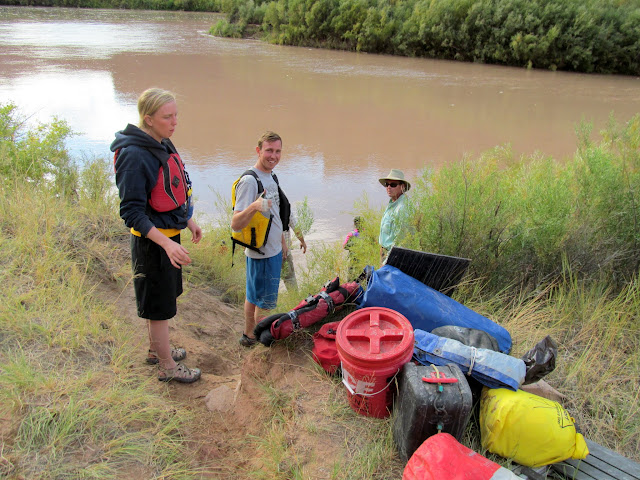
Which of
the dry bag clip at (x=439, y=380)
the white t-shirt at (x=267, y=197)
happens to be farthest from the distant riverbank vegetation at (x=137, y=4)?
the dry bag clip at (x=439, y=380)

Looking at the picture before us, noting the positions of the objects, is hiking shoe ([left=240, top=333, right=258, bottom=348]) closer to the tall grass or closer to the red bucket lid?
the tall grass

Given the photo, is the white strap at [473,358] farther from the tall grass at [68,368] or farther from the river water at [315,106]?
the river water at [315,106]

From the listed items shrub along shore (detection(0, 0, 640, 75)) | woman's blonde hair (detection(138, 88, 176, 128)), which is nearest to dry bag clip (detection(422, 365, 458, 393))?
woman's blonde hair (detection(138, 88, 176, 128))

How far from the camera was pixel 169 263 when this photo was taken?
8.46ft

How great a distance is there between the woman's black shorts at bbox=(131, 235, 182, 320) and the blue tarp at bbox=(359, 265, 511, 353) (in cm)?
122

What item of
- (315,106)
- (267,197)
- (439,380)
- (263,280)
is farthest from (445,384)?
(315,106)

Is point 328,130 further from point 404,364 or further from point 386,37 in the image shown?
point 386,37

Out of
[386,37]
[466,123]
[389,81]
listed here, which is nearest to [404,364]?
[466,123]

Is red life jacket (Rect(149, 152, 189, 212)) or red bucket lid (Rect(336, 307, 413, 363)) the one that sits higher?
red life jacket (Rect(149, 152, 189, 212))

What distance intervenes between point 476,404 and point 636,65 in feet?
79.2

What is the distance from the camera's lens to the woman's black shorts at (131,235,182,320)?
2514 mm

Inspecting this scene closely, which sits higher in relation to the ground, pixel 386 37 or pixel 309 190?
pixel 386 37

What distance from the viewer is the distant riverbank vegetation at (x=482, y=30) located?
20.8m

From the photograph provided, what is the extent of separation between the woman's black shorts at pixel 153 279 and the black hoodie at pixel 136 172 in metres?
0.17
